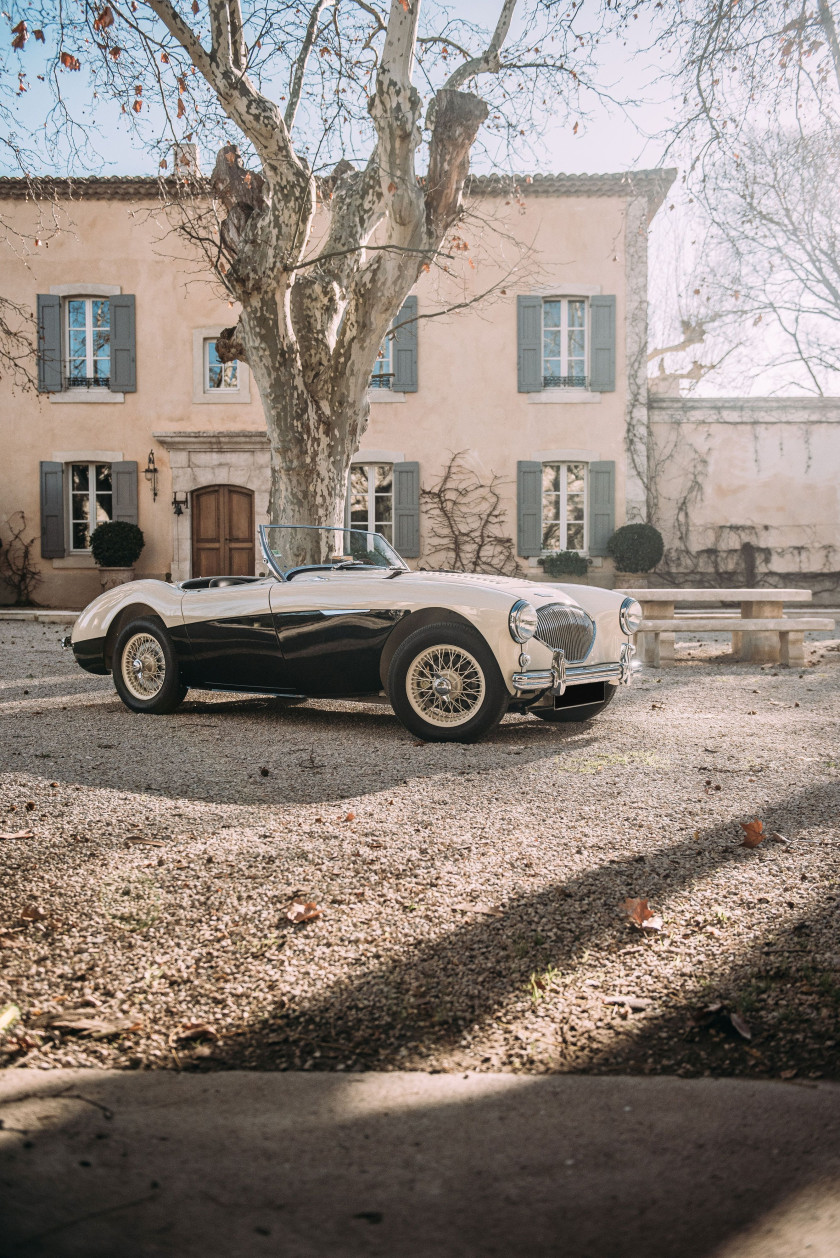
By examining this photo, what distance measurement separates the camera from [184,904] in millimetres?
2984

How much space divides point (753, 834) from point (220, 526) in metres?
14.6

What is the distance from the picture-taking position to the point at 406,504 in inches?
680

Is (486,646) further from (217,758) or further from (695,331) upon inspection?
(695,331)

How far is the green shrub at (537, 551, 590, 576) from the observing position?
1675 cm

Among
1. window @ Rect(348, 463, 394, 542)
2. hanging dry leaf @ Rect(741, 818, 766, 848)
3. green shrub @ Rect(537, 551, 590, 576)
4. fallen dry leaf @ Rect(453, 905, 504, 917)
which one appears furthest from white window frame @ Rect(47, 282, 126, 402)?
fallen dry leaf @ Rect(453, 905, 504, 917)

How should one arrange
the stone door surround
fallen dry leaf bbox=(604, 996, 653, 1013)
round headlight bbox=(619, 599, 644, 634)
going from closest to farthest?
fallen dry leaf bbox=(604, 996, 653, 1013), round headlight bbox=(619, 599, 644, 634), the stone door surround

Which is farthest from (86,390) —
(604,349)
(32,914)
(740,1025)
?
(740,1025)

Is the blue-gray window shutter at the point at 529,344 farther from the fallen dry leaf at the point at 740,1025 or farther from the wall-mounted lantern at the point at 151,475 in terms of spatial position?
the fallen dry leaf at the point at 740,1025

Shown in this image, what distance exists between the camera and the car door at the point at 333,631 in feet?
19.6

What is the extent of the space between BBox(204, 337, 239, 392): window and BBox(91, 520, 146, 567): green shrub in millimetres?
2795

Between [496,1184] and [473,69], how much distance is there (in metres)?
9.58

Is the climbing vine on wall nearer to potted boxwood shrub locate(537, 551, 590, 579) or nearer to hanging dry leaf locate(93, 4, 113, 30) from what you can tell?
potted boxwood shrub locate(537, 551, 590, 579)

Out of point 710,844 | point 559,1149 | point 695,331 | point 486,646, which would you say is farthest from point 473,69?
point 695,331

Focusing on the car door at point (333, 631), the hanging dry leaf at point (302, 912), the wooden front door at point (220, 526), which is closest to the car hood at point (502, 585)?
the car door at point (333, 631)
